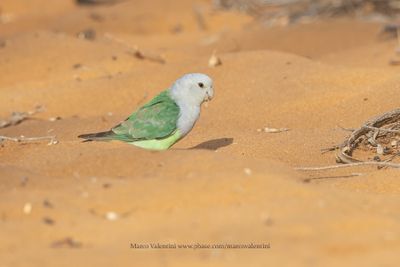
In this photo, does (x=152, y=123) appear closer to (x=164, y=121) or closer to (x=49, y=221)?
(x=164, y=121)

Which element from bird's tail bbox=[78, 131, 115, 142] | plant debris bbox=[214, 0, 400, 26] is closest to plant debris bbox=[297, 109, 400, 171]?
bird's tail bbox=[78, 131, 115, 142]

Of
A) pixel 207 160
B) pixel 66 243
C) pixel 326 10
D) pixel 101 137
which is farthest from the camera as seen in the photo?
pixel 326 10

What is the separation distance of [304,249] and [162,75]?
5251 mm

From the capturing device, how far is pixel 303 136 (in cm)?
706

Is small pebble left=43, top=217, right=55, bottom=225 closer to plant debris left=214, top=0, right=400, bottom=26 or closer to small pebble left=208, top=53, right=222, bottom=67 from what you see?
small pebble left=208, top=53, right=222, bottom=67

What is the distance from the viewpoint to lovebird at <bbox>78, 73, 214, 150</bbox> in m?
6.38

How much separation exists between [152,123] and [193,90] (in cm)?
50

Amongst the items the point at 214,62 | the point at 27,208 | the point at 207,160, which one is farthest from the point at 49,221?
the point at 214,62

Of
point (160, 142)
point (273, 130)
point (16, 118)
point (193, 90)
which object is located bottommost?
point (16, 118)

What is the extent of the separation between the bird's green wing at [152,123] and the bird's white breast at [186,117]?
0.11 ft

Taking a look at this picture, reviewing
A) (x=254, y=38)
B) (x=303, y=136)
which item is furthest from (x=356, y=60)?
(x=303, y=136)

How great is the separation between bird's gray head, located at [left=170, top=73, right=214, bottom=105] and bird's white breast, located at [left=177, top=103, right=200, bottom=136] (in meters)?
0.07

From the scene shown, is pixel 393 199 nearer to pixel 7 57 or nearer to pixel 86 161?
pixel 86 161

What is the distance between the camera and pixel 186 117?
6445 millimetres
